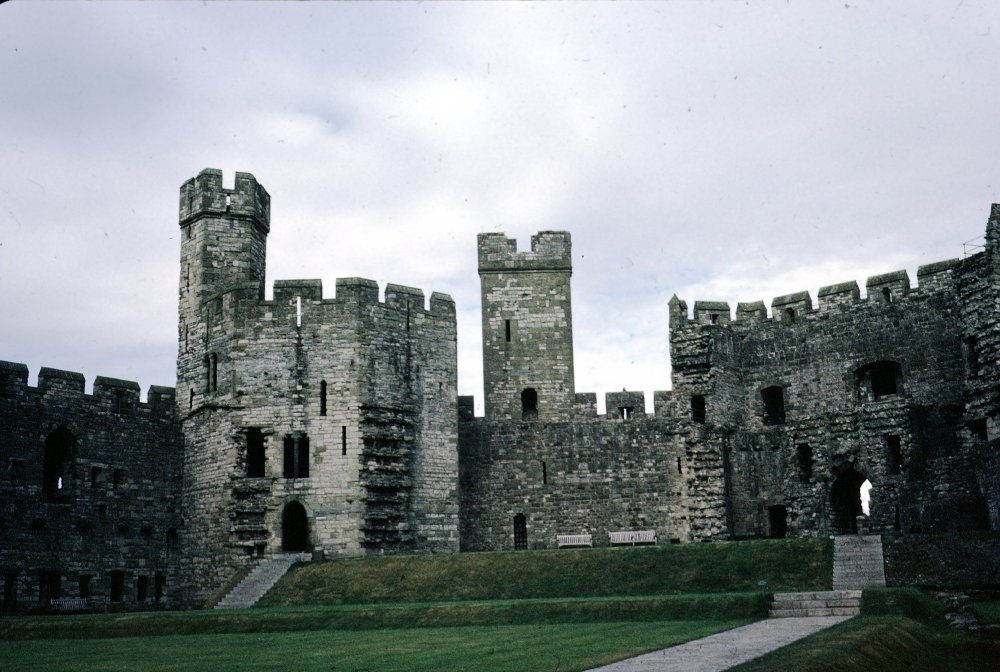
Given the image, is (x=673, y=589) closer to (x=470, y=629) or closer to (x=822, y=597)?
(x=822, y=597)

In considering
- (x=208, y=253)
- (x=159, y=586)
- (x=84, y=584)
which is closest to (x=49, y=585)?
(x=84, y=584)

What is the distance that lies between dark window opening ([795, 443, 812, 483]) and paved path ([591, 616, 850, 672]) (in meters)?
19.5

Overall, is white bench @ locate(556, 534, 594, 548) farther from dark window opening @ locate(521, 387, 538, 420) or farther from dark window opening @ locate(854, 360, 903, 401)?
dark window opening @ locate(854, 360, 903, 401)

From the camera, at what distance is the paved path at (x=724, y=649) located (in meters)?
14.3

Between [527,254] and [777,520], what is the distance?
13227 mm

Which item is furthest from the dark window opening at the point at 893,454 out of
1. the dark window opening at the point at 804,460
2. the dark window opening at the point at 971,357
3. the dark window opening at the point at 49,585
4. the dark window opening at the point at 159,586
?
the dark window opening at the point at 49,585

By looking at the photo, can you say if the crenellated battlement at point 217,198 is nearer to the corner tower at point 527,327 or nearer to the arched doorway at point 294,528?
the corner tower at point 527,327

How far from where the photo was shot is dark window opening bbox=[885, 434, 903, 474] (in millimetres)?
38219

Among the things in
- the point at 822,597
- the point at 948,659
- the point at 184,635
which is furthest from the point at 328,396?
the point at 948,659

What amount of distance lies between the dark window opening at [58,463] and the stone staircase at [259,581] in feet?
20.2

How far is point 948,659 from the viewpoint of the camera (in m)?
18.5

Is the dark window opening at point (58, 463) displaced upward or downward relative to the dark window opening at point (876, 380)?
downward

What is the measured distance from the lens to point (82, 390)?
36250 millimetres

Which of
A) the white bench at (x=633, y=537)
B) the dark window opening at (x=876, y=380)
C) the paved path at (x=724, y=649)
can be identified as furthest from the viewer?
the white bench at (x=633, y=537)
